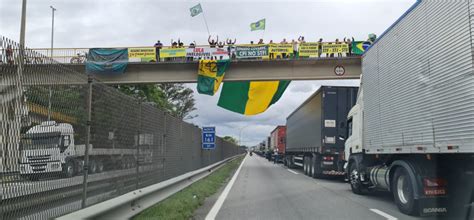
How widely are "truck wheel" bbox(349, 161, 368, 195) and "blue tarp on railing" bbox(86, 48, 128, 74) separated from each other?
67.6 ft

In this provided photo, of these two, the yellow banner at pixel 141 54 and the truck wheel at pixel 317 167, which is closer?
the truck wheel at pixel 317 167

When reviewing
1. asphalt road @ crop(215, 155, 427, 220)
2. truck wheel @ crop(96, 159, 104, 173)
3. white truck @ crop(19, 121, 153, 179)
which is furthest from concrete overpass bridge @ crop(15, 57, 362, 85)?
truck wheel @ crop(96, 159, 104, 173)

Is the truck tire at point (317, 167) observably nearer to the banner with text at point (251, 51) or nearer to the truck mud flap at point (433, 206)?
the banner with text at point (251, 51)

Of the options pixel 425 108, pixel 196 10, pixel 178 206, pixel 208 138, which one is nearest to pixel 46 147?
pixel 178 206

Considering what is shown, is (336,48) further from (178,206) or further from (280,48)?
(178,206)

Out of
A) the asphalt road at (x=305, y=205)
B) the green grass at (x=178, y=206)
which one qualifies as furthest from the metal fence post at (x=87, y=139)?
the asphalt road at (x=305, y=205)

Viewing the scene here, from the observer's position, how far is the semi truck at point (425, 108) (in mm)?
7395

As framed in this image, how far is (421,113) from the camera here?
29.0ft

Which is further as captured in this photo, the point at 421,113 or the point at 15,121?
the point at 421,113

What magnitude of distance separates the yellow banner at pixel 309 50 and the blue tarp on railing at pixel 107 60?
12.4 meters

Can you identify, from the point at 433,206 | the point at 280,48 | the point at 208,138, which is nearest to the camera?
the point at 433,206

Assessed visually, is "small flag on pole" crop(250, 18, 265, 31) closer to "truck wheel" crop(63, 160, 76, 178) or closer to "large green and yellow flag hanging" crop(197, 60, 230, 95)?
"large green and yellow flag hanging" crop(197, 60, 230, 95)

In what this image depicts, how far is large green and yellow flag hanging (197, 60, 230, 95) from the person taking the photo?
3009 centimetres

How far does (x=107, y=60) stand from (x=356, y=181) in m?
22.2
